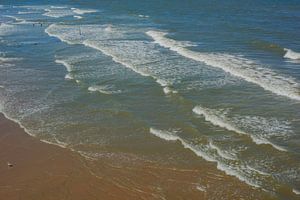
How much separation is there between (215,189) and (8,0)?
3483 inches

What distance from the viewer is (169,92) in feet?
75.7

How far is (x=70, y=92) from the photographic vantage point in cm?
2392

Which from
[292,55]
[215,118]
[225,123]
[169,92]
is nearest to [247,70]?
[292,55]

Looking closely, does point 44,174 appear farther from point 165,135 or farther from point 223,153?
point 223,153

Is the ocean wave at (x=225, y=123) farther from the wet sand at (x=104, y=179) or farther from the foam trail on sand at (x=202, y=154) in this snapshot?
the wet sand at (x=104, y=179)

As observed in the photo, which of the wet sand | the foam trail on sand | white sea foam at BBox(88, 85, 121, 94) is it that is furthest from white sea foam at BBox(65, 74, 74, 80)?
the wet sand

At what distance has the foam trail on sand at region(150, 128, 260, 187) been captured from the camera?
47.5 feet

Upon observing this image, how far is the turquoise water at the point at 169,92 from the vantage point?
16.5m

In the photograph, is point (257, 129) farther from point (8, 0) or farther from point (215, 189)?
point (8, 0)

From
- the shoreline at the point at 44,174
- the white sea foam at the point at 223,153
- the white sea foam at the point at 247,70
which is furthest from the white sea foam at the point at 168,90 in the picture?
the shoreline at the point at 44,174

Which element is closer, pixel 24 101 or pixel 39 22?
pixel 24 101

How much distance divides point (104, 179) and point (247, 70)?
567 inches

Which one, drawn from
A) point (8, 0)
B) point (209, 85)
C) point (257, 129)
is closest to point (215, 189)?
point (257, 129)

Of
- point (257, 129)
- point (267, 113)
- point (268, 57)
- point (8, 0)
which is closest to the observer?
point (257, 129)
